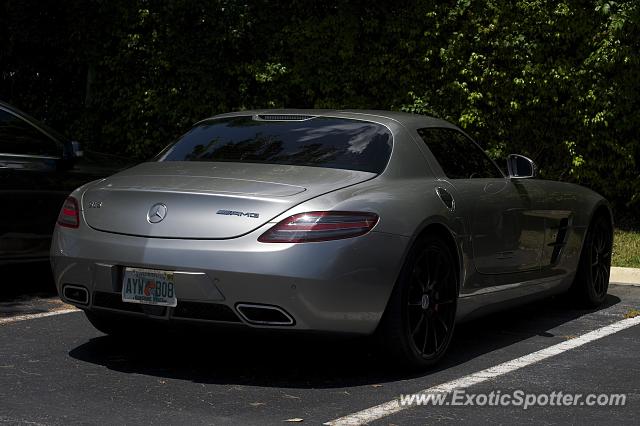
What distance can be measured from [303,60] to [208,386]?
32.1 ft

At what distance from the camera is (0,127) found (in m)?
8.62

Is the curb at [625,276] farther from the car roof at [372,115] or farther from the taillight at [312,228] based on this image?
the taillight at [312,228]

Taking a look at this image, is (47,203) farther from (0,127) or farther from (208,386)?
(208,386)

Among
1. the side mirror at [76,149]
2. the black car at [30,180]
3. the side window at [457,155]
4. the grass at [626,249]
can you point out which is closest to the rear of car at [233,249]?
the side window at [457,155]

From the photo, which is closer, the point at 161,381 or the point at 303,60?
the point at 161,381

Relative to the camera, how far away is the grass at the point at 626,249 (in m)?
11.4

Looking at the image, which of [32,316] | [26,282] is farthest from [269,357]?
[26,282]

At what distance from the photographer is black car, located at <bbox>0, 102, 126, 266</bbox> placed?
855cm

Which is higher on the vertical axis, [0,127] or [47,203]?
[0,127]

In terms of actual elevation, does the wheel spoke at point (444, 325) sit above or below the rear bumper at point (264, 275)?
below

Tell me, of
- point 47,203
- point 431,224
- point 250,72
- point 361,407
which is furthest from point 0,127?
point 250,72

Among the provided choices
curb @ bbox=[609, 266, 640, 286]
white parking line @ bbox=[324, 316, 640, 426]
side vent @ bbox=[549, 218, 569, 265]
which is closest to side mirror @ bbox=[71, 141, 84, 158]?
side vent @ bbox=[549, 218, 569, 265]

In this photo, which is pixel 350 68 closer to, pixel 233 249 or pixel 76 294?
pixel 76 294

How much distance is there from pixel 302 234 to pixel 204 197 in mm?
556
